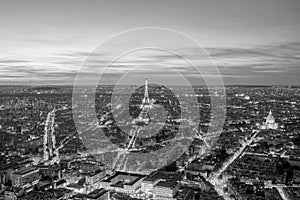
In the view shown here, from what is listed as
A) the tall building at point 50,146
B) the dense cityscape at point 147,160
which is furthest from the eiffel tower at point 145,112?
the tall building at point 50,146

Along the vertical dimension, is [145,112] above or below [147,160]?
above

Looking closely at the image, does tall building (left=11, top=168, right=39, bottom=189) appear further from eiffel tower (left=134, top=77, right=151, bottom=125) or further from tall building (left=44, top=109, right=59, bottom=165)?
eiffel tower (left=134, top=77, right=151, bottom=125)

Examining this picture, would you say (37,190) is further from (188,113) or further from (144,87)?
(144,87)

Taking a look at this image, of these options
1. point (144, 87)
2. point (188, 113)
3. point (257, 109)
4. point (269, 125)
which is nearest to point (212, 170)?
point (188, 113)

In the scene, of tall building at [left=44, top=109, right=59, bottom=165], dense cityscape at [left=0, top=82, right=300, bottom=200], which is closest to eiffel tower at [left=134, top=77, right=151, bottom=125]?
dense cityscape at [left=0, top=82, right=300, bottom=200]

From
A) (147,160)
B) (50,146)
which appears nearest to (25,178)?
(147,160)

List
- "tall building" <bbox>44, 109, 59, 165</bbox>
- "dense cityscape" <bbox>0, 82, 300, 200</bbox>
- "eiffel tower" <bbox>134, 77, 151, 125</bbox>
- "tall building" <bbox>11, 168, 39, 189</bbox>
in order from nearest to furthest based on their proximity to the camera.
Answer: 1. "dense cityscape" <bbox>0, 82, 300, 200</bbox>
2. "tall building" <bbox>11, 168, 39, 189</bbox>
3. "tall building" <bbox>44, 109, 59, 165</bbox>
4. "eiffel tower" <bbox>134, 77, 151, 125</bbox>

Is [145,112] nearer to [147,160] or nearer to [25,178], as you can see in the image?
[147,160]
